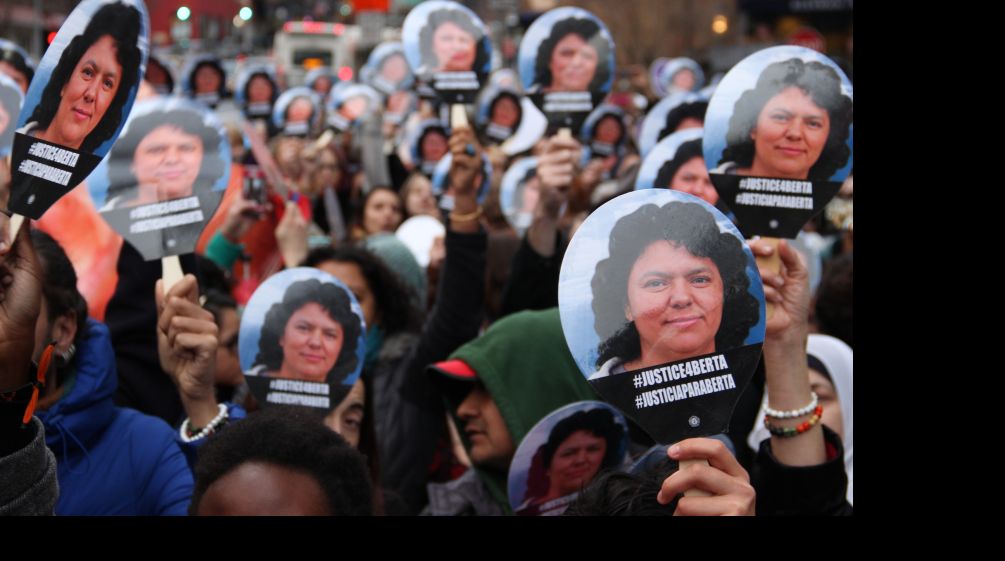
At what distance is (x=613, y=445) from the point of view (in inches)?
94.7

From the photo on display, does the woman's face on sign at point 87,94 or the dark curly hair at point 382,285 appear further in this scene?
the dark curly hair at point 382,285

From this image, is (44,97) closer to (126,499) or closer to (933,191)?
(126,499)

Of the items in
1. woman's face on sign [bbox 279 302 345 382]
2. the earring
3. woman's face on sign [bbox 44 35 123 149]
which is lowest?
woman's face on sign [bbox 279 302 345 382]

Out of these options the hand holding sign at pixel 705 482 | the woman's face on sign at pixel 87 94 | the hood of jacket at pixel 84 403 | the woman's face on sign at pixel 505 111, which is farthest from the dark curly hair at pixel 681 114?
the woman's face on sign at pixel 505 111

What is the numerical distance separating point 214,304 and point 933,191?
2.40 meters

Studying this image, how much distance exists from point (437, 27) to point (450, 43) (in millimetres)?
68

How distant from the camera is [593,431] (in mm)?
2391

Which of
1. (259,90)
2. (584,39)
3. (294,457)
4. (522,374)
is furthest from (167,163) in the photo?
(259,90)

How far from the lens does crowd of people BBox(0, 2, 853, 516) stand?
1654mm

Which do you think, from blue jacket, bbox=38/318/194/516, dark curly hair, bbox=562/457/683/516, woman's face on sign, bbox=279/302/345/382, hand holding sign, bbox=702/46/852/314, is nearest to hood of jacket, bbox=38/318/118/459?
blue jacket, bbox=38/318/194/516

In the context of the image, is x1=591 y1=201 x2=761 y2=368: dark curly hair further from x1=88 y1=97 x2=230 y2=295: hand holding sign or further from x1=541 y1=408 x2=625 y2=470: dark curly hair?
x1=88 y1=97 x2=230 y2=295: hand holding sign

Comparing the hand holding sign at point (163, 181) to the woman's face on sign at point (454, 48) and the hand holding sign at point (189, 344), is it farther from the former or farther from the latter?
the woman's face on sign at point (454, 48)

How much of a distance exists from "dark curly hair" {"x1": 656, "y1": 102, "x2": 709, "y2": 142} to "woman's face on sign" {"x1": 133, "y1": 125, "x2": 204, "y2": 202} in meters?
1.93

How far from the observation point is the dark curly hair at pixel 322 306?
2398mm
